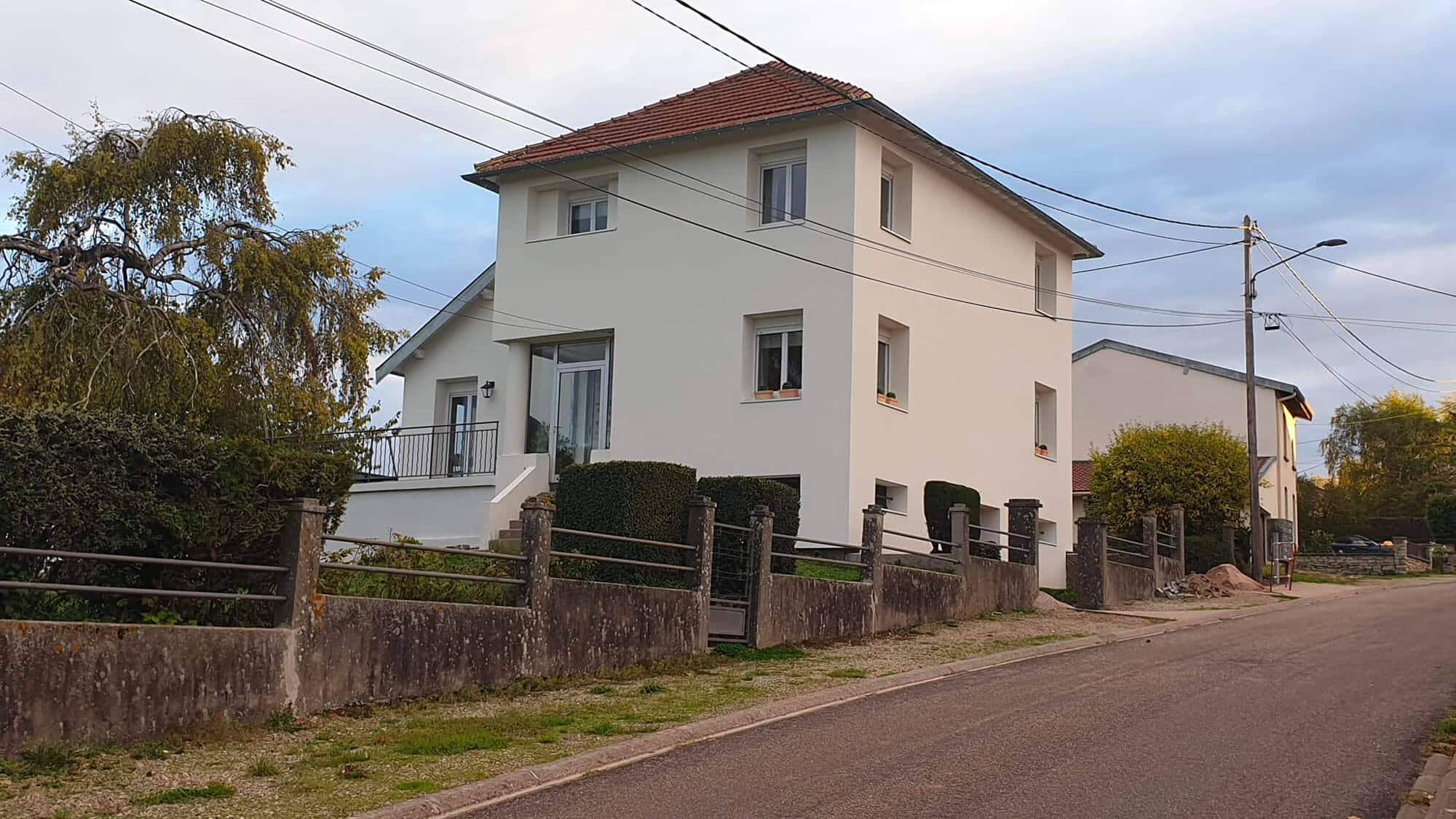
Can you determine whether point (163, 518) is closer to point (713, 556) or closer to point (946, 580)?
point (713, 556)

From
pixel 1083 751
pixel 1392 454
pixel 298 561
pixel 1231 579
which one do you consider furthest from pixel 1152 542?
pixel 1392 454

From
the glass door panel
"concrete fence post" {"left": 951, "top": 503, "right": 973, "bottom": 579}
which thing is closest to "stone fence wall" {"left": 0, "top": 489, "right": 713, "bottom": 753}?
"concrete fence post" {"left": 951, "top": 503, "right": 973, "bottom": 579}

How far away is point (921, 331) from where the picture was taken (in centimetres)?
2494

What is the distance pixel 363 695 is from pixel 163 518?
224 centimetres

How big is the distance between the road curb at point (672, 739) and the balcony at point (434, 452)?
12903 mm

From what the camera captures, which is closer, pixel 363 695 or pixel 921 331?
pixel 363 695

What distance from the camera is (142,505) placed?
1020cm

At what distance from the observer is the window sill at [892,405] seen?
923 inches

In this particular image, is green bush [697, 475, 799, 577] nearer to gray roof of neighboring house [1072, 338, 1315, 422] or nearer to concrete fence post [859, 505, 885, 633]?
concrete fence post [859, 505, 885, 633]

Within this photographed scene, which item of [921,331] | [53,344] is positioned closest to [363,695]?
[53,344]

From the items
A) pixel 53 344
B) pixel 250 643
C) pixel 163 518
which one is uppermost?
pixel 53 344

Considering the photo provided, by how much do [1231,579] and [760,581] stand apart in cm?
1715

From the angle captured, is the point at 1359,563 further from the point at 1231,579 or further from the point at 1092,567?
the point at 1092,567

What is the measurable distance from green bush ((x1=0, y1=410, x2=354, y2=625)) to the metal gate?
5.66 meters
